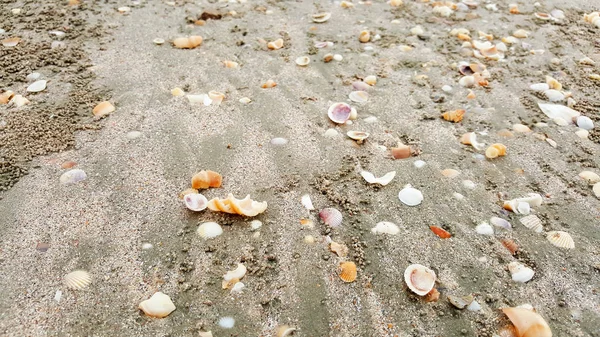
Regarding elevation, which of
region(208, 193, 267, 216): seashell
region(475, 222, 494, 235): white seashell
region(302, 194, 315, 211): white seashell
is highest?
region(208, 193, 267, 216): seashell

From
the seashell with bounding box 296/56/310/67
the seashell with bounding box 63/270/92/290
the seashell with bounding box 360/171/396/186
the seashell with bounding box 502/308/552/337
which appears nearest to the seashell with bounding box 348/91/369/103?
the seashell with bounding box 296/56/310/67

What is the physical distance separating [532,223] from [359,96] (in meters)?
1.38

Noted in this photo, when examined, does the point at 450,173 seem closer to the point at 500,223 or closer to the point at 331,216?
the point at 500,223

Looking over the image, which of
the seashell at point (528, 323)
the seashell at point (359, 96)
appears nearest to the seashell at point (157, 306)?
the seashell at point (528, 323)

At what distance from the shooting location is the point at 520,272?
1.93 m

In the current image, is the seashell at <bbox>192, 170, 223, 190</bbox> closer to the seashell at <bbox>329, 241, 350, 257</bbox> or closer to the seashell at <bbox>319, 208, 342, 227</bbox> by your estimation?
the seashell at <bbox>319, 208, 342, 227</bbox>

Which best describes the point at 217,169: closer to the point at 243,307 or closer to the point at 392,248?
the point at 243,307

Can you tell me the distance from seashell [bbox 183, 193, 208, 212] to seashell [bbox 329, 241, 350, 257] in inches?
25.4

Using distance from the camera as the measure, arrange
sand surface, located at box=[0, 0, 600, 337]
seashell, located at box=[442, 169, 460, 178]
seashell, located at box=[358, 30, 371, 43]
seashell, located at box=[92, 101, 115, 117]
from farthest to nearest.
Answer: seashell, located at box=[358, 30, 371, 43]
seashell, located at box=[92, 101, 115, 117]
seashell, located at box=[442, 169, 460, 178]
sand surface, located at box=[0, 0, 600, 337]

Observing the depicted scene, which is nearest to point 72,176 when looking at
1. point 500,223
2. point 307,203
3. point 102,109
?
point 102,109

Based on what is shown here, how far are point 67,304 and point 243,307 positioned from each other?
69 centimetres

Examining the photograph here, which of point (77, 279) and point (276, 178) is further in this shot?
point (276, 178)

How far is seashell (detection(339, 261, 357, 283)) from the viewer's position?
1.89 metres

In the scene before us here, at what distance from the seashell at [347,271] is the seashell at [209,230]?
0.58 meters
